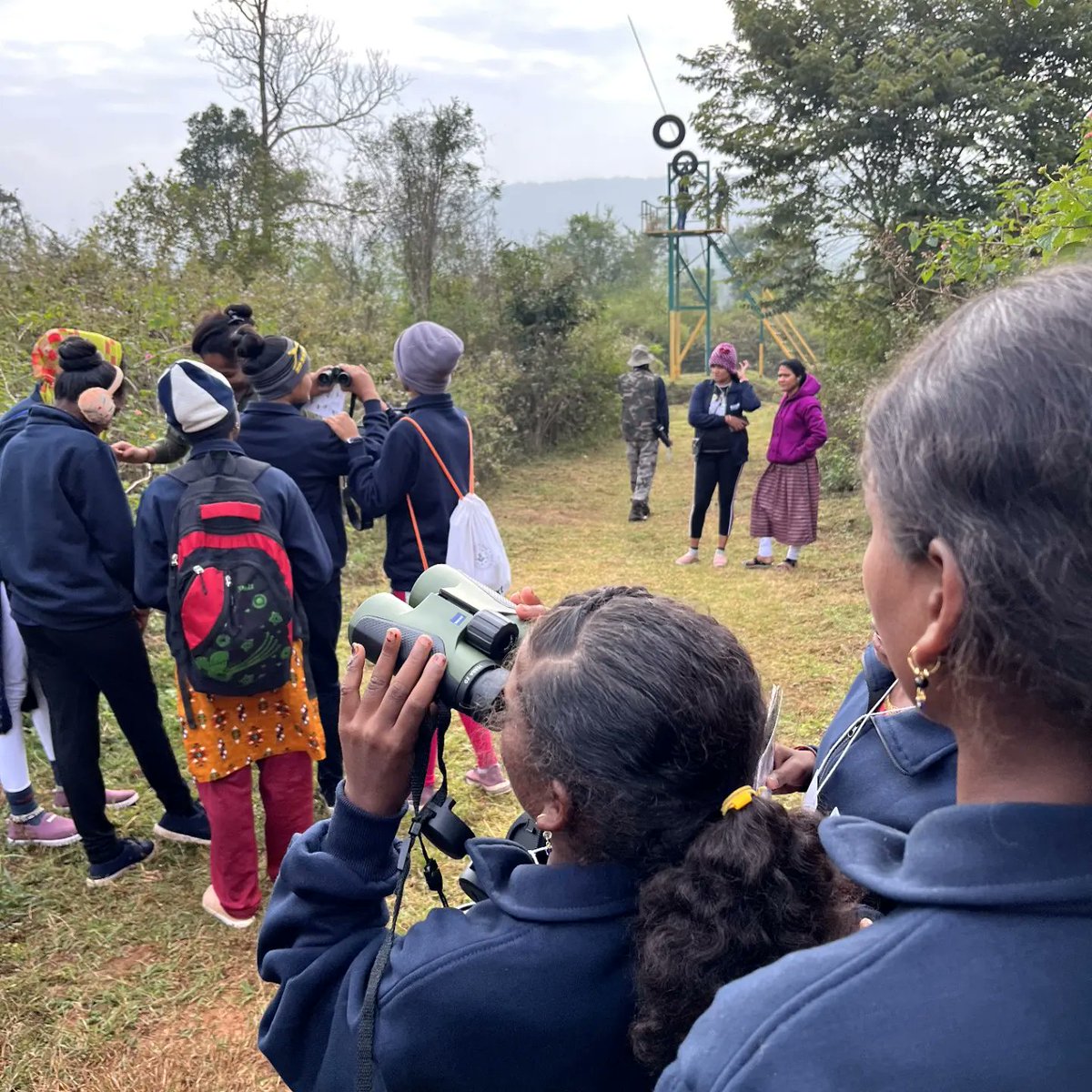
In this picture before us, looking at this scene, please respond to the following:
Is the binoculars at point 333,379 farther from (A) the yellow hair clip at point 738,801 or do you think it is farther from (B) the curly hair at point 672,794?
(A) the yellow hair clip at point 738,801

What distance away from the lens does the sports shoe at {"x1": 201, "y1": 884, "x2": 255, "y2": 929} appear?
283 centimetres

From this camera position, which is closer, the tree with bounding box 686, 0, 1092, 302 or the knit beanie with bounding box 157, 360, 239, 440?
the knit beanie with bounding box 157, 360, 239, 440

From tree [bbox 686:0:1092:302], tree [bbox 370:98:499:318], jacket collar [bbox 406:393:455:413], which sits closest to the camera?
jacket collar [bbox 406:393:455:413]

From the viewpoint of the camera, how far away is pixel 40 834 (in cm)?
324

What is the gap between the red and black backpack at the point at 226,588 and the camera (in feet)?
7.89

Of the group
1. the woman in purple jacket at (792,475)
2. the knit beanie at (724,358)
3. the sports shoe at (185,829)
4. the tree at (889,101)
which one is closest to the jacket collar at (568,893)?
the sports shoe at (185,829)

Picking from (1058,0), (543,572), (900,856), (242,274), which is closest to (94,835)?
(900,856)

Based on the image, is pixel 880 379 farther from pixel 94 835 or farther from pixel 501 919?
pixel 94 835

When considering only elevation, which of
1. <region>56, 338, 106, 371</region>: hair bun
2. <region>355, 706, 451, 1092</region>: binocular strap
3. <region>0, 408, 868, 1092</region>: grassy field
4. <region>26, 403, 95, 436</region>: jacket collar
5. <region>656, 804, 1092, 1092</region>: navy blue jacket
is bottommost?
<region>0, 408, 868, 1092</region>: grassy field

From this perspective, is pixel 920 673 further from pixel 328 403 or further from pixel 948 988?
pixel 328 403

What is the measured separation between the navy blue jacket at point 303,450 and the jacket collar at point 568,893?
2.34m

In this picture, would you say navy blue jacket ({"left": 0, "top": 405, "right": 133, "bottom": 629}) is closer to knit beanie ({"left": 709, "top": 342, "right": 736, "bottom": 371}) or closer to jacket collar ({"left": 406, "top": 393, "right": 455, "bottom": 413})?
jacket collar ({"left": 406, "top": 393, "right": 455, "bottom": 413})

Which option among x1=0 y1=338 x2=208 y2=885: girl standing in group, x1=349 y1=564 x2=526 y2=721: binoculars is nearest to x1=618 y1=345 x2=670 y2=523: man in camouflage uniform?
x1=0 y1=338 x2=208 y2=885: girl standing in group

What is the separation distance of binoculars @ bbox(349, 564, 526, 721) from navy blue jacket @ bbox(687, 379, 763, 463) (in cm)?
594
